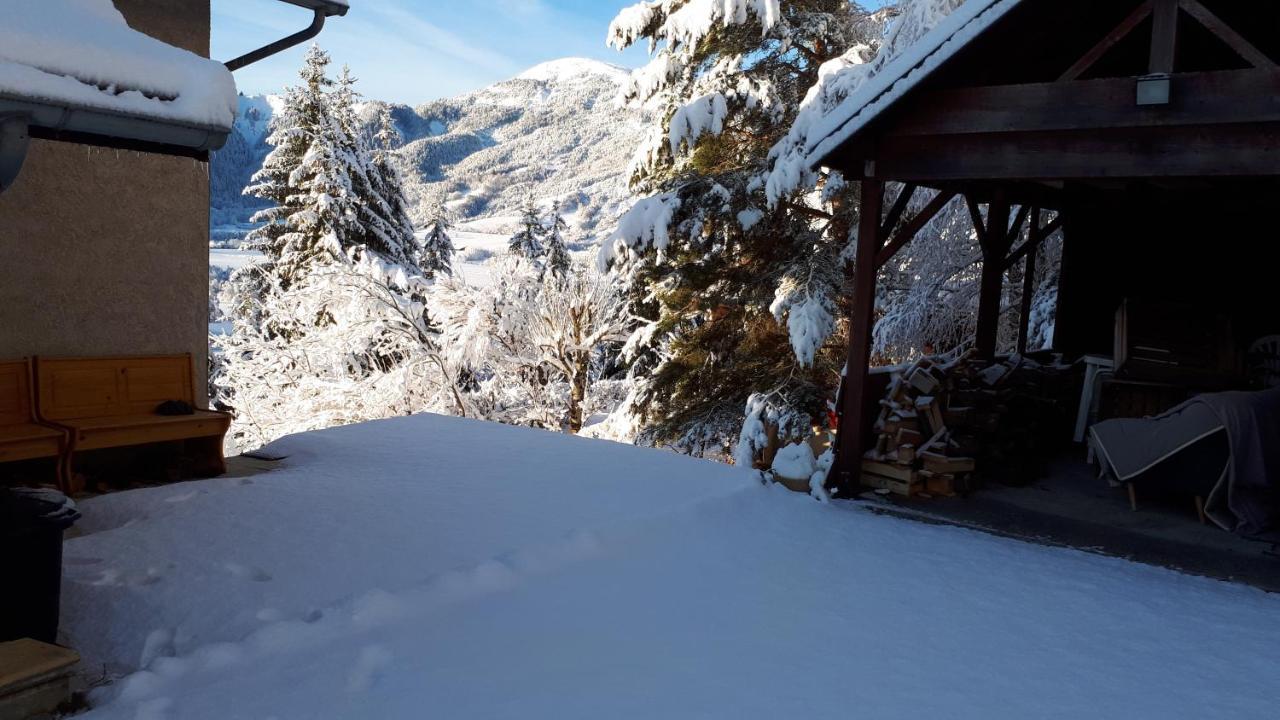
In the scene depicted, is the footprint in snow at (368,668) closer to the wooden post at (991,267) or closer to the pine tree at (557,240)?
the wooden post at (991,267)

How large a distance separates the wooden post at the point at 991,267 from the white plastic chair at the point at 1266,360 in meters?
1.94

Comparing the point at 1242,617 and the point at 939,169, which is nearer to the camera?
the point at 1242,617

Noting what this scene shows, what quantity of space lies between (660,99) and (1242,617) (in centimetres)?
1096

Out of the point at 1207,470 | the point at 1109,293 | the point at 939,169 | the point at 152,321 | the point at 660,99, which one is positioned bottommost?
the point at 1207,470

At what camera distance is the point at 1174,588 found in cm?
436

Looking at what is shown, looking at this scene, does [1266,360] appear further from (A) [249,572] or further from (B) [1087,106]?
(A) [249,572]

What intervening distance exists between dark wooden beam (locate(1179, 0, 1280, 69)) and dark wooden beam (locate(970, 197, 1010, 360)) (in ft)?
10.4

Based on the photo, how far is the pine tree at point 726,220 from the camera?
454 inches

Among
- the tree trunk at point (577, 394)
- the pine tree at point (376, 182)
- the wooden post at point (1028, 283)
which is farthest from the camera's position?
the pine tree at point (376, 182)

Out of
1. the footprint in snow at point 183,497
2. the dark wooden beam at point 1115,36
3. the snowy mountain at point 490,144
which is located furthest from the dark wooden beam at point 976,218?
the snowy mountain at point 490,144

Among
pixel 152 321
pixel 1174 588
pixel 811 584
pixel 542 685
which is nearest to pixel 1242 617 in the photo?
pixel 1174 588

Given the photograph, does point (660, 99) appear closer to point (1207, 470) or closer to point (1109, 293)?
point (1109, 293)

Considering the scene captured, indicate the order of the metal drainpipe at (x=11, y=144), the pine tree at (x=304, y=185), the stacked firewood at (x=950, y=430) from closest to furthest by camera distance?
1. the metal drainpipe at (x=11, y=144)
2. the stacked firewood at (x=950, y=430)
3. the pine tree at (x=304, y=185)

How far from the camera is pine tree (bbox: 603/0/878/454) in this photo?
454 inches
